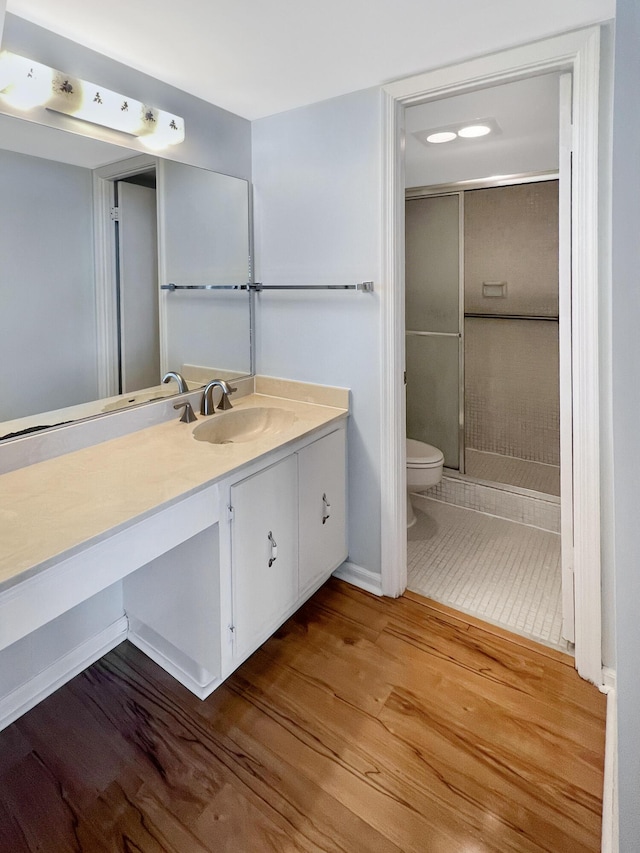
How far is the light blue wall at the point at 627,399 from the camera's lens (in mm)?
362

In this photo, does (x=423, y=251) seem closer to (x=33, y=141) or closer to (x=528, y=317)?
(x=528, y=317)

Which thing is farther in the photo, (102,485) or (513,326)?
(513,326)

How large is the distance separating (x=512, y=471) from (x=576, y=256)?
2015 mm

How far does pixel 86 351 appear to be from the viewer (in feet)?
5.67

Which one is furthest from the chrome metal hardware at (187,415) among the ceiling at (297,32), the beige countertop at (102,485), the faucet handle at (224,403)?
the ceiling at (297,32)

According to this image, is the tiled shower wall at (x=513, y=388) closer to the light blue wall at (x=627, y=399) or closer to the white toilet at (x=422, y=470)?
the white toilet at (x=422, y=470)

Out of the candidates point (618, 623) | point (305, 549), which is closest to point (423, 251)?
point (305, 549)

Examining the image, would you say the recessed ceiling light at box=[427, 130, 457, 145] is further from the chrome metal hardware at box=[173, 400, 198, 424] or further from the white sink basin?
the chrome metal hardware at box=[173, 400, 198, 424]

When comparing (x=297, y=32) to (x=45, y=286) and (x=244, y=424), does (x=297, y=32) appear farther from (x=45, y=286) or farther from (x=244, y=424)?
(x=244, y=424)

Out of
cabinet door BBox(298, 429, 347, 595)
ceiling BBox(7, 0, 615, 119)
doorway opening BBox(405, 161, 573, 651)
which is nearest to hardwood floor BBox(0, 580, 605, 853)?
cabinet door BBox(298, 429, 347, 595)

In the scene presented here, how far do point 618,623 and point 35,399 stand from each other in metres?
1.67

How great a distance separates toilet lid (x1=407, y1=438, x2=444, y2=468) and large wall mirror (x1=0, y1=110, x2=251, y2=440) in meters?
1.18

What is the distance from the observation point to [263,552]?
170 centimetres

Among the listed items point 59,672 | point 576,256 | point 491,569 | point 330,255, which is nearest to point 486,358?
point 491,569
